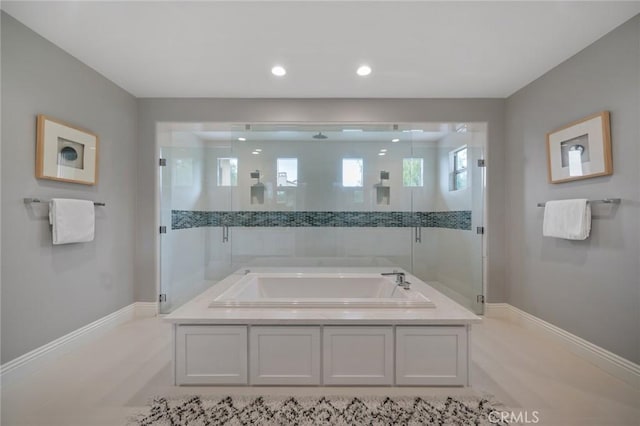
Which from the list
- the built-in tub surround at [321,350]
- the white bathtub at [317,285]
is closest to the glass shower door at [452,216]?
the white bathtub at [317,285]

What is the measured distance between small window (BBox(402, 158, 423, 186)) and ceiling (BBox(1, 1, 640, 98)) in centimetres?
103

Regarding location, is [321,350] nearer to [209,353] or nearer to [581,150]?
[209,353]

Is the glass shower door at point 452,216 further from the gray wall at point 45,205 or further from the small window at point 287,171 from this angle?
the gray wall at point 45,205

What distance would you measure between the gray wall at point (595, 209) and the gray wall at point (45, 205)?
4.16m

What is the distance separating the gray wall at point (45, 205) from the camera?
2.00 meters

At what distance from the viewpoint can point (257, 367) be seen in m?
1.95

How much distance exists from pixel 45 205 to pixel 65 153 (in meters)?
0.46

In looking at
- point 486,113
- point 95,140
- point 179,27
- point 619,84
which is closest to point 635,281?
point 619,84

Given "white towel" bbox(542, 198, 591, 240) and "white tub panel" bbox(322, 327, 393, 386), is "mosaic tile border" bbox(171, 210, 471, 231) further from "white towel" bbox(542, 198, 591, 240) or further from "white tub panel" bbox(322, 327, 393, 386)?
"white tub panel" bbox(322, 327, 393, 386)

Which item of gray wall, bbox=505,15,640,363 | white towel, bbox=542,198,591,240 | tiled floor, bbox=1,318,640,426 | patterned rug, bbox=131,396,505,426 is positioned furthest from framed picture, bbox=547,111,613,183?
patterned rug, bbox=131,396,505,426

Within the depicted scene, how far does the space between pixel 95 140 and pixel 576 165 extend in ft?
13.6

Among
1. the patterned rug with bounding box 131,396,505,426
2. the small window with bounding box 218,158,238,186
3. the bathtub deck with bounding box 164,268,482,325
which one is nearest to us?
the patterned rug with bounding box 131,396,505,426

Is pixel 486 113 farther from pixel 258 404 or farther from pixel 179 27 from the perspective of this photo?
pixel 258 404

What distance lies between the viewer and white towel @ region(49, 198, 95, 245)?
2.23m
